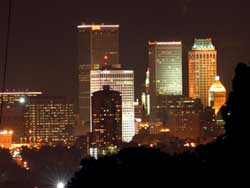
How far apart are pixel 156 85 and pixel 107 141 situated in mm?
30122

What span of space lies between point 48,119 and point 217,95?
1265 cm

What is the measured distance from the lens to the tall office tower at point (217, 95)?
330 ft

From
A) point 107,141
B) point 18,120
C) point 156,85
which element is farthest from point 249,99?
point 156,85

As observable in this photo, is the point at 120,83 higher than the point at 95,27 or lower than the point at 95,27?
lower

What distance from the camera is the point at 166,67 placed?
12319cm

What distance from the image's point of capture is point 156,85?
118000 millimetres

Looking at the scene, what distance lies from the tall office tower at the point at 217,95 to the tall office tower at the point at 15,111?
1370cm

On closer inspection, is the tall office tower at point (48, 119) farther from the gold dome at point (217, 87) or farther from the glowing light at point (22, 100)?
the gold dome at point (217, 87)

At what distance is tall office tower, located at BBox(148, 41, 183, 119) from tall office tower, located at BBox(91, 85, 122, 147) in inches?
646

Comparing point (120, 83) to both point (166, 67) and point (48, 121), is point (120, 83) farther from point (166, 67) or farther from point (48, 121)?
point (48, 121)

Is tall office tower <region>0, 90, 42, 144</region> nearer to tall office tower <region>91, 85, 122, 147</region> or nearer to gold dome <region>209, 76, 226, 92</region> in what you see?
tall office tower <region>91, 85, 122, 147</region>

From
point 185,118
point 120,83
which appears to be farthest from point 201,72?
point 185,118

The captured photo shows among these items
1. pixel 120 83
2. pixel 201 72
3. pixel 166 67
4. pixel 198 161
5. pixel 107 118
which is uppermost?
pixel 166 67

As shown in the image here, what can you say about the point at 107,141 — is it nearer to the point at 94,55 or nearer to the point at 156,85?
the point at 156,85
